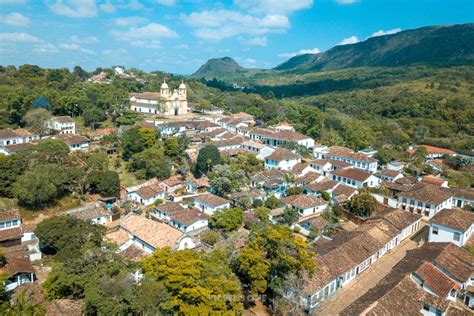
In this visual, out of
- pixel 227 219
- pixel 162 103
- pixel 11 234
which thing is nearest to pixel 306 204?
pixel 227 219

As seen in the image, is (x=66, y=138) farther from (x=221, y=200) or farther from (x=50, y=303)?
(x=50, y=303)

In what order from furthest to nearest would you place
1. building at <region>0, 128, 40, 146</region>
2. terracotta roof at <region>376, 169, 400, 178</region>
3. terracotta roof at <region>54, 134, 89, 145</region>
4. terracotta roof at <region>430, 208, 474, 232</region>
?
terracotta roof at <region>54, 134, 89, 145</region> → building at <region>0, 128, 40, 146</region> → terracotta roof at <region>376, 169, 400, 178</region> → terracotta roof at <region>430, 208, 474, 232</region>

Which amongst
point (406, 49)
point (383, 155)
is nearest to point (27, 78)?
point (383, 155)

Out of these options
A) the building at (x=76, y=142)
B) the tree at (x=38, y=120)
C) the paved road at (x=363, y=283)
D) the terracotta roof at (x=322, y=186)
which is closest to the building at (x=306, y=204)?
the terracotta roof at (x=322, y=186)

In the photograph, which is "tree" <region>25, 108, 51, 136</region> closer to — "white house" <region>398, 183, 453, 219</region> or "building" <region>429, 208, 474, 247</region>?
"white house" <region>398, 183, 453, 219</region>

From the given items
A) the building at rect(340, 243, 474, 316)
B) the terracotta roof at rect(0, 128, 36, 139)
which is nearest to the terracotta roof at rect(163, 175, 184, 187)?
the terracotta roof at rect(0, 128, 36, 139)

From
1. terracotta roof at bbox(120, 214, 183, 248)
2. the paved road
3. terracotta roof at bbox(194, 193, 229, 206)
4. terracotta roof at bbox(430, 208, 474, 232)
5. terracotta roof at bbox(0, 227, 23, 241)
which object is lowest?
the paved road

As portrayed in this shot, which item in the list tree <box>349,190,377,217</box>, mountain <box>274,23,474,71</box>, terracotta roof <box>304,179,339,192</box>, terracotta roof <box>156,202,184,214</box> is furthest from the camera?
mountain <box>274,23,474,71</box>

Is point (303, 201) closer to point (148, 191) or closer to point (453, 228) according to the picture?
point (453, 228)
